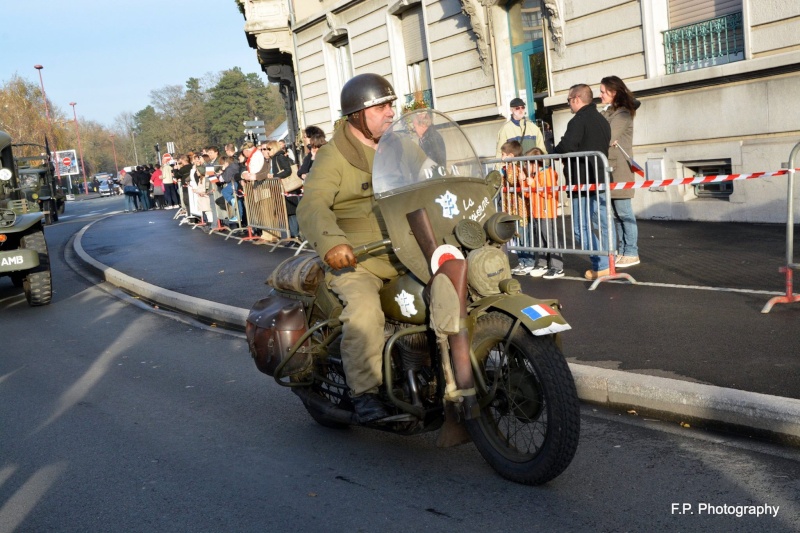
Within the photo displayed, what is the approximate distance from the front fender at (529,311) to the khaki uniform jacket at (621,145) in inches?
219

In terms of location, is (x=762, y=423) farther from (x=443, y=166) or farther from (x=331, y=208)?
(x=331, y=208)

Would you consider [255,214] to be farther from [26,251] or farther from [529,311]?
[529,311]

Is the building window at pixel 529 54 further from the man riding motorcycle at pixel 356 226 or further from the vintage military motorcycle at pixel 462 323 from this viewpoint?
the vintage military motorcycle at pixel 462 323

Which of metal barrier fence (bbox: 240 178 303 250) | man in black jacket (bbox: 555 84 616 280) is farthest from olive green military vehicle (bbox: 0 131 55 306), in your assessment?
man in black jacket (bbox: 555 84 616 280)

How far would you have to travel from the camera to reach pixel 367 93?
4.71m

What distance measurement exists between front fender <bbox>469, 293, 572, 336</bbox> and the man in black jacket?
515 cm

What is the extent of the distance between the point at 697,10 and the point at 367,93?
10166 mm

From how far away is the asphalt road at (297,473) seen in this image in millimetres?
3912

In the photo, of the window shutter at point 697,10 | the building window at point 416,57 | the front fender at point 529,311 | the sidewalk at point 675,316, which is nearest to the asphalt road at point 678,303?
the sidewalk at point 675,316

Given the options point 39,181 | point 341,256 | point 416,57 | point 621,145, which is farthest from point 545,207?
point 39,181

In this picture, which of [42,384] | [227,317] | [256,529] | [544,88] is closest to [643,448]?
[256,529]

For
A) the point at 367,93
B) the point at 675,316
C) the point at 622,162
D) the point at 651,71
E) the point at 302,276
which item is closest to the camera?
the point at 367,93

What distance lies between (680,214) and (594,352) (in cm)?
793

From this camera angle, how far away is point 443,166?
4.44 metres
